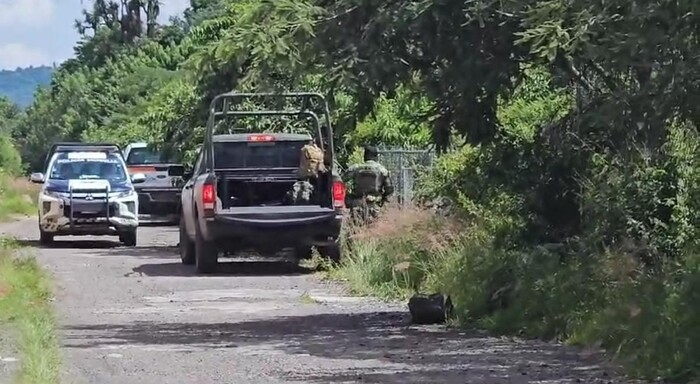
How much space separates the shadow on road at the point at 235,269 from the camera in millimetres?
20328

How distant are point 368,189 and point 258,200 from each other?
1.67 meters

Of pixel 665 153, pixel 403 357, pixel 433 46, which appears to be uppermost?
pixel 433 46

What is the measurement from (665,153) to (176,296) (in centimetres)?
660

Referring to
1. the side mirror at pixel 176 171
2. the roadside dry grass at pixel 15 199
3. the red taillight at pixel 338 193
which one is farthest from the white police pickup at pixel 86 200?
the roadside dry grass at pixel 15 199

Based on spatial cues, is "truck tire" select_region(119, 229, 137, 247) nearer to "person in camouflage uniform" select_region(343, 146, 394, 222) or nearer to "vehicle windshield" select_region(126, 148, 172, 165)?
"person in camouflage uniform" select_region(343, 146, 394, 222)

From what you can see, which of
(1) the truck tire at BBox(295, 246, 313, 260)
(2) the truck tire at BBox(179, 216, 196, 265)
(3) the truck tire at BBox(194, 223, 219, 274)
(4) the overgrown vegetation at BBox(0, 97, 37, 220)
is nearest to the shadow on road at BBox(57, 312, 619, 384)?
(3) the truck tire at BBox(194, 223, 219, 274)

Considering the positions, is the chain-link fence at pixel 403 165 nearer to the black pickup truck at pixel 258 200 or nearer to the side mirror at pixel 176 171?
the black pickup truck at pixel 258 200

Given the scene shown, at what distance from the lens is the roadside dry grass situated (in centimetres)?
4306

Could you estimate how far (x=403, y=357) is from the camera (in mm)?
11797

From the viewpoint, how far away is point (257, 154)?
2078 cm

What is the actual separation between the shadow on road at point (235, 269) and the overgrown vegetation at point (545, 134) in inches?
145

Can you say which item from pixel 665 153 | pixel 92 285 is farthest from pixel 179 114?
pixel 665 153

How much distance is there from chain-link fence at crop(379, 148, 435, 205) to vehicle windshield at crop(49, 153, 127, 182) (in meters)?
5.54

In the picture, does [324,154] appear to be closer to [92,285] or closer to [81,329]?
[92,285]
